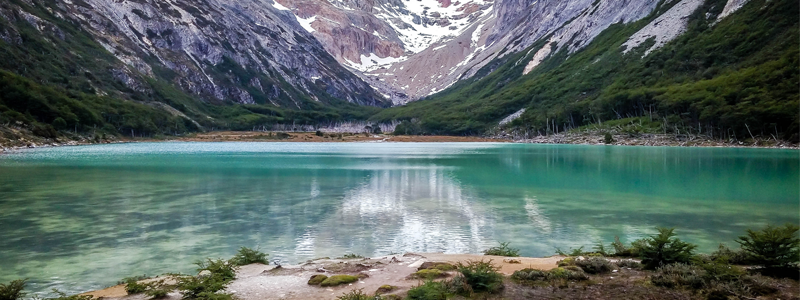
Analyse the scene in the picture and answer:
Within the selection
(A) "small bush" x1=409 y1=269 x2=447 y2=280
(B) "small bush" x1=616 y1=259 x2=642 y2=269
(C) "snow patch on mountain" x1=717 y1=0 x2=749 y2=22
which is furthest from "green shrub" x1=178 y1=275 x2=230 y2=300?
(C) "snow patch on mountain" x1=717 y1=0 x2=749 y2=22

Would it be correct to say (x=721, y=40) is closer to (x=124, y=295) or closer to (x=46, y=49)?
(x=124, y=295)

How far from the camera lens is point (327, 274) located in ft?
51.5

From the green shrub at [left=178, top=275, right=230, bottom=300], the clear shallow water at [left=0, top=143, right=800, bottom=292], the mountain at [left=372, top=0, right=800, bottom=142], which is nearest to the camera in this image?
the green shrub at [left=178, top=275, right=230, bottom=300]

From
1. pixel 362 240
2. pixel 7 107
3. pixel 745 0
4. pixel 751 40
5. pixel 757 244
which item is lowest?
pixel 362 240

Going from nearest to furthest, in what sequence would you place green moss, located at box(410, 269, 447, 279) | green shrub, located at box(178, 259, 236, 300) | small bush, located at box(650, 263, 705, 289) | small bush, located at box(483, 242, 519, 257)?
green shrub, located at box(178, 259, 236, 300) < small bush, located at box(650, 263, 705, 289) < green moss, located at box(410, 269, 447, 279) < small bush, located at box(483, 242, 519, 257)

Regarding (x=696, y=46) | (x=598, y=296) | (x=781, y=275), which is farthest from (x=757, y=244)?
(x=696, y=46)

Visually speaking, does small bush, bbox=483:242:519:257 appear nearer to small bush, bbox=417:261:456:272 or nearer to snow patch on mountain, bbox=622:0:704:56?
small bush, bbox=417:261:456:272

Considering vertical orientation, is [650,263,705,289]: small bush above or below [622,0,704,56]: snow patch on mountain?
below

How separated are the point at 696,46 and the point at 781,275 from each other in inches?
7301

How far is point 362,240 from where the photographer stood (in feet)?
79.0

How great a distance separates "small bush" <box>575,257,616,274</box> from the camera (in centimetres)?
1512

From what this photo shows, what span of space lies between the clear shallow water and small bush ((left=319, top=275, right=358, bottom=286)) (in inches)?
250

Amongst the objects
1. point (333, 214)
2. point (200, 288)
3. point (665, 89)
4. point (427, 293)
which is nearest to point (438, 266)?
point (427, 293)

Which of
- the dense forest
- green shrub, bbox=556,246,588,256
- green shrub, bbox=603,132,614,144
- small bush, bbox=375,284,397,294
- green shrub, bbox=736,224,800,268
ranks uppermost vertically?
the dense forest
